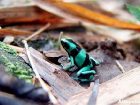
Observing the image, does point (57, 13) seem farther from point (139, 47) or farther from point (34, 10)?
point (139, 47)

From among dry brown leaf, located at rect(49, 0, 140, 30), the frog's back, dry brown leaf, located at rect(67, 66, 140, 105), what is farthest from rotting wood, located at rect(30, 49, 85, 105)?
dry brown leaf, located at rect(49, 0, 140, 30)

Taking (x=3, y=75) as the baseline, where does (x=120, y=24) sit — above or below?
below

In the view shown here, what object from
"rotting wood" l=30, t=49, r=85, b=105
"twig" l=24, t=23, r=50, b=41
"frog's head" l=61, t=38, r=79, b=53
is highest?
"frog's head" l=61, t=38, r=79, b=53

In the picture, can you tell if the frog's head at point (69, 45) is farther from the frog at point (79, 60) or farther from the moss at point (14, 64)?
A: the moss at point (14, 64)

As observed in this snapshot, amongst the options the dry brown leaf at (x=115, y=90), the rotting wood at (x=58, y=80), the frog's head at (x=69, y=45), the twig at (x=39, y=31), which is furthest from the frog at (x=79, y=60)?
the twig at (x=39, y=31)

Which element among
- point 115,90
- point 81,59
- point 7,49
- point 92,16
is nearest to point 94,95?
point 115,90

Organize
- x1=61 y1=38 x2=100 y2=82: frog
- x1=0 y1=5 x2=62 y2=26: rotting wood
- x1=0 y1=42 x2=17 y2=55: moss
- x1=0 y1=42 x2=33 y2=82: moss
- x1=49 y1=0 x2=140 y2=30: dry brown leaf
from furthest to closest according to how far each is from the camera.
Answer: x1=49 y1=0 x2=140 y2=30: dry brown leaf, x1=0 y1=5 x2=62 y2=26: rotting wood, x1=61 y1=38 x2=100 y2=82: frog, x1=0 y1=42 x2=17 y2=55: moss, x1=0 y1=42 x2=33 y2=82: moss

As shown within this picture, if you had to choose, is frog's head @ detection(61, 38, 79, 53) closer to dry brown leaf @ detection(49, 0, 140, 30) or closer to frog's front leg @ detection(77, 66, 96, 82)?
frog's front leg @ detection(77, 66, 96, 82)

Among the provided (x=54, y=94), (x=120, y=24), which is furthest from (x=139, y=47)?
(x=54, y=94)

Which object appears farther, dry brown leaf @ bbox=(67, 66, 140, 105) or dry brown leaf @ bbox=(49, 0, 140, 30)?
dry brown leaf @ bbox=(49, 0, 140, 30)
